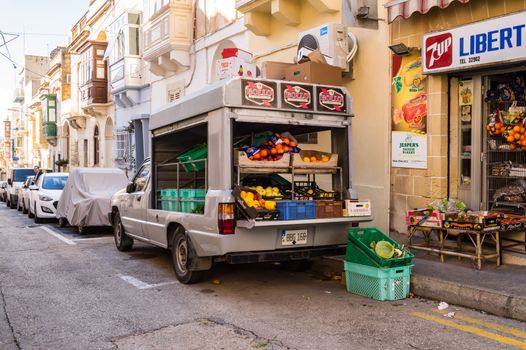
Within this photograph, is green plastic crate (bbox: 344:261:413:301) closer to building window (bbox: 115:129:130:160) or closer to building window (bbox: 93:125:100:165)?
building window (bbox: 115:129:130:160)

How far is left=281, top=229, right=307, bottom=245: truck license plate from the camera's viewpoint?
6676mm

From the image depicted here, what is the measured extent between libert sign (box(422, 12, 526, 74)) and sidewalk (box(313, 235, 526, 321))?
9.64ft

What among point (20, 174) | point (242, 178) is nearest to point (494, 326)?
point (242, 178)

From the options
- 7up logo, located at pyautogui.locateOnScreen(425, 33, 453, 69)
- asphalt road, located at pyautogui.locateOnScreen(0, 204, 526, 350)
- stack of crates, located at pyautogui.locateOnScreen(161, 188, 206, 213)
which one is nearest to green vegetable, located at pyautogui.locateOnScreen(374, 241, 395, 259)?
asphalt road, located at pyautogui.locateOnScreen(0, 204, 526, 350)

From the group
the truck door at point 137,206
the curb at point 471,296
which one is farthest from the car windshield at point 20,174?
the curb at point 471,296

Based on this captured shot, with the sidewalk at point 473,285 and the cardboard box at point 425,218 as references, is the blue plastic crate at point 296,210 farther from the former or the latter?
the cardboard box at point 425,218

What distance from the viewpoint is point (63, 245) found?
37.1ft

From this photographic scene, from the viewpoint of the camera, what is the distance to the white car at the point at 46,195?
51.8ft

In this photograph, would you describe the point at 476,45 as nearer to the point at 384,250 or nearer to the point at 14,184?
the point at 384,250

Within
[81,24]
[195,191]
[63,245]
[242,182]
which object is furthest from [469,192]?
[81,24]

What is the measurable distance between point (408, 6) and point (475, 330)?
18.1 feet

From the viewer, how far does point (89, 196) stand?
13.2 meters

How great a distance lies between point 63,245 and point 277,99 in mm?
6749

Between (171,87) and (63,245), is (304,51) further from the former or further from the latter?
(171,87)
